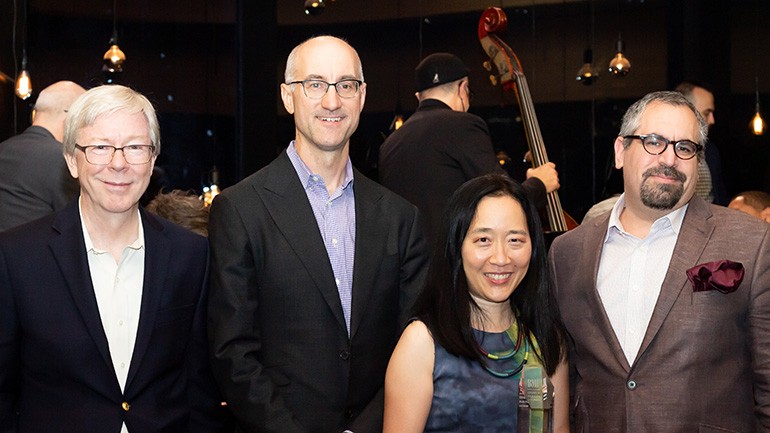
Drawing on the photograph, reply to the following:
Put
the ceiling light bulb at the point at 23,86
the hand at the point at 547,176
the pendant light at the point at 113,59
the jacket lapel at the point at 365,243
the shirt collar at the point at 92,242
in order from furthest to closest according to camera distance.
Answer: the pendant light at the point at 113,59
the ceiling light bulb at the point at 23,86
the hand at the point at 547,176
the jacket lapel at the point at 365,243
the shirt collar at the point at 92,242

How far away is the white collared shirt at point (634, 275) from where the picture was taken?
3236 mm

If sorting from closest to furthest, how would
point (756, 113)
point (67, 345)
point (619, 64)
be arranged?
1. point (67, 345)
2. point (619, 64)
3. point (756, 113)

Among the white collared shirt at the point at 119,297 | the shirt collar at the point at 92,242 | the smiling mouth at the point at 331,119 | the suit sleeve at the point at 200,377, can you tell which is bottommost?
the suit sleeve at the point at 200,377

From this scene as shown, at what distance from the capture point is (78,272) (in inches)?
116

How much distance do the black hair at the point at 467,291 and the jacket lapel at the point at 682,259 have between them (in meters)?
0.28

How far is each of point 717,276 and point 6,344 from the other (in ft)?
6.38

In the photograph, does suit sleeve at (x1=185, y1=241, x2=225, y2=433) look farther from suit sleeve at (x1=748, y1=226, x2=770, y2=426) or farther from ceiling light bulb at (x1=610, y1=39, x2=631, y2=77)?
ceiling light bulb at (x1=610, y1=39, x2=631, y2=77)

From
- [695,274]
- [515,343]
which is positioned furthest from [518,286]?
[695,274]

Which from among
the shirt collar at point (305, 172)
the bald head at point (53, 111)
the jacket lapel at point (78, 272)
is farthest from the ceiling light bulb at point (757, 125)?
the jacket lapel at point (78, 272)

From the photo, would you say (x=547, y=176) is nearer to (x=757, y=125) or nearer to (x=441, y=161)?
(x=441, y=161)

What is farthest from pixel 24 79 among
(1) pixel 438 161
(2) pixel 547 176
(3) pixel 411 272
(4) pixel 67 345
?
(4) pixel 67 345

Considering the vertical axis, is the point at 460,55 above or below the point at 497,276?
above

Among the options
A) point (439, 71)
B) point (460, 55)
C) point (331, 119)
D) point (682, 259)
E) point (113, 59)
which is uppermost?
point (460, 55)

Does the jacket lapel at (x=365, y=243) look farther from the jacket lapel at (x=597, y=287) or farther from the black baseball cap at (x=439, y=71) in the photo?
the black baseball cap at (x=439, y=71)
